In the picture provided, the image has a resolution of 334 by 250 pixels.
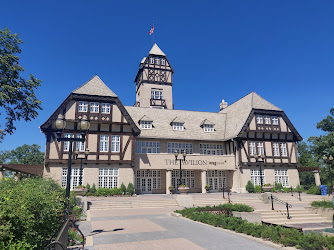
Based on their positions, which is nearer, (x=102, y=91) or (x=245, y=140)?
(x=102, y=91)

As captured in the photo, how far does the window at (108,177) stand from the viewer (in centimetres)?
2831

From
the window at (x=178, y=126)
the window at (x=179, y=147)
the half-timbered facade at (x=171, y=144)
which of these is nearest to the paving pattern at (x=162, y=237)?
the half-timbered facade at (x=171, y=144)

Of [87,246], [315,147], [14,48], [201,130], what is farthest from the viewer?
[315,147]

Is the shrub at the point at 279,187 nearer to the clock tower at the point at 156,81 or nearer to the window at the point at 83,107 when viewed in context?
the clock tower at the point at 156,81

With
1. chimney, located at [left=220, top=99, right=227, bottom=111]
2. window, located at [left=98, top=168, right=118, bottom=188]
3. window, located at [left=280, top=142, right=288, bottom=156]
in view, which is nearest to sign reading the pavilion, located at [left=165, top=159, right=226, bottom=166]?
window, located at [left=98, top=168, right=118, bottom=188]

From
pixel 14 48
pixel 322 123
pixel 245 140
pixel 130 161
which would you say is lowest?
pixel 130 161

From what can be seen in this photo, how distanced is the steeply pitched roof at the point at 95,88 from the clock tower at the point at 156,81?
14.4 m

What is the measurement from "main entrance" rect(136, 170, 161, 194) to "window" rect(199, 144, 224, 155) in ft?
23.3

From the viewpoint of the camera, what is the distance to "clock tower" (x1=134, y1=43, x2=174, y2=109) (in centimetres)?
4541

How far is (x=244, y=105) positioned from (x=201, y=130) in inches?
313

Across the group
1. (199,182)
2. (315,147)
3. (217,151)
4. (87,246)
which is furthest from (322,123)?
(87,246)

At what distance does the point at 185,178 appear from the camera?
34406 mm

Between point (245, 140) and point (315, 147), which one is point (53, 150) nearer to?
point (245, 140)

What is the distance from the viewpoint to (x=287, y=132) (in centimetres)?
3528
